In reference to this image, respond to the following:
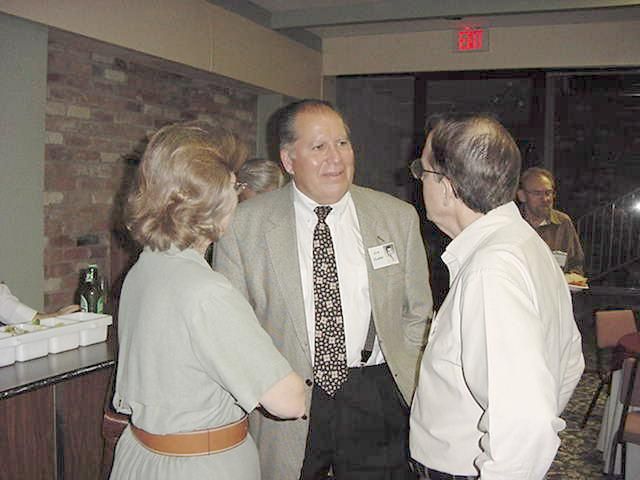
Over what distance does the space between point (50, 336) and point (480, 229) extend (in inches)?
61.9

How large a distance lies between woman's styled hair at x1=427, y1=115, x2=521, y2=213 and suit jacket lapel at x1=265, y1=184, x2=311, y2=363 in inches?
30.1

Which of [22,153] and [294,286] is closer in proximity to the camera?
[294,286]

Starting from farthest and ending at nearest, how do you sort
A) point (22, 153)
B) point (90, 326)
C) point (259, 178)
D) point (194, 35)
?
point (194, 35)
point (22, 153)
point (259, 178)
point (90, 326)

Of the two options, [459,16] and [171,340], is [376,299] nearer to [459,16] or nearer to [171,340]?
[171,340]

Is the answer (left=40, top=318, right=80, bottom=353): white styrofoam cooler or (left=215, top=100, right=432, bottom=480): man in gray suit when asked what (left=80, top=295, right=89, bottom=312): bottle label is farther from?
(left=215, top=100, right=432, bottom=480): man in gray suit

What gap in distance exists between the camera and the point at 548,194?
476 centimetres

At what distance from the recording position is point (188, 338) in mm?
1300

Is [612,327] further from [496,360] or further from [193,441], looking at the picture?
[193,441]

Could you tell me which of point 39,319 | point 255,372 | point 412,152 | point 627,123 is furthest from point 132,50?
point 627,123

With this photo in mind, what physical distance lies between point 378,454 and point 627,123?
5.62 metres

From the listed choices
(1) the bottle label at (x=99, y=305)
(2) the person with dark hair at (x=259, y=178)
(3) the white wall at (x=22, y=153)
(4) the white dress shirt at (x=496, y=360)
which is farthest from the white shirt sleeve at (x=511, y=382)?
(3) the white wall at (x=22, y=153)

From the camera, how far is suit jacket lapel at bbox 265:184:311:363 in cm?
205

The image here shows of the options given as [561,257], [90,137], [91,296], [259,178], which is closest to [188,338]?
[91,296]

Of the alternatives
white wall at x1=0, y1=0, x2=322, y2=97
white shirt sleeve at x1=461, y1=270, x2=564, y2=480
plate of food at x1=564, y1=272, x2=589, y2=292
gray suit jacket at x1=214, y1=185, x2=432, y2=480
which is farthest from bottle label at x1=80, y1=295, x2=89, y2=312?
plate of food at x1=564, y1=272, x2=589, y2=292
